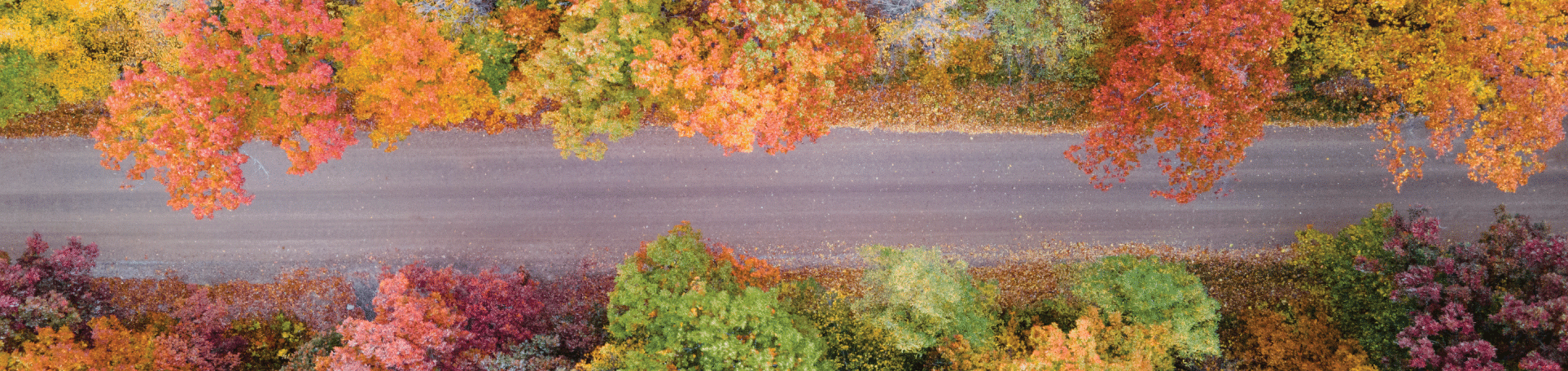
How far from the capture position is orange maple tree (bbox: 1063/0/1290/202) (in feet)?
60.5

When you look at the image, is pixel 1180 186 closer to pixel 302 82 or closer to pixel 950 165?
pixel 950 165

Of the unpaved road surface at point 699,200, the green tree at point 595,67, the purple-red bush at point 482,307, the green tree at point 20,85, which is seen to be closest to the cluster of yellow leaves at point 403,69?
the green tree at point 595,67

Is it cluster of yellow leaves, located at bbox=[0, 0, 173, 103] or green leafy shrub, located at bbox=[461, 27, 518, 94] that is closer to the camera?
green leafy shrub, located at bbox=[461, 27, 518, 94]

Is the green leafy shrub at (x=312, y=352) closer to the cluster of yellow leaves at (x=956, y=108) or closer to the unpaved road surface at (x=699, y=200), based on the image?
the unpaved road surface at (x=699, y=200)

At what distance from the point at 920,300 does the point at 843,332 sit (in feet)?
13.8

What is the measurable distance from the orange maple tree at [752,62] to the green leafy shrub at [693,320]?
3549 millimetres

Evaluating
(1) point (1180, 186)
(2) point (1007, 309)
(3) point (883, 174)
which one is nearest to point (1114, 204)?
(1) point (1180, 186)

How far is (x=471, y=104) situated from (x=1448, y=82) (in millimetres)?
24671

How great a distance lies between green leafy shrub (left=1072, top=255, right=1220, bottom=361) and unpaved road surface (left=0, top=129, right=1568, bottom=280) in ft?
11.2

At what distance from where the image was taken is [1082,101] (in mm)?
23812

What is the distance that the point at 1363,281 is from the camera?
21.2 m

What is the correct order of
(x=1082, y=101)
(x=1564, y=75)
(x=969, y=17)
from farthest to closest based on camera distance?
(x=1082, y=101)
(x=969, y=17)
(x=1564, y=75)

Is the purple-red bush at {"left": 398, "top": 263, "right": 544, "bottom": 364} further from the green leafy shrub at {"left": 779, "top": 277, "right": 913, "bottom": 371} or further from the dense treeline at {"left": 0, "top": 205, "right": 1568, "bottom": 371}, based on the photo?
the green leafy shrub at {"left": 779, "top": 277, "right": 913, "bottom": 371}

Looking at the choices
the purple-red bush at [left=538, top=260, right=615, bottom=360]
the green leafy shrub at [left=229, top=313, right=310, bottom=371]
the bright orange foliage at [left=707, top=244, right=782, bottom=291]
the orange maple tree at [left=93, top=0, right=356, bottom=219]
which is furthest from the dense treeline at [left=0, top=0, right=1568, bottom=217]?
the green leafy shrub at [left=229, top=313, right=310, bottom=371]
